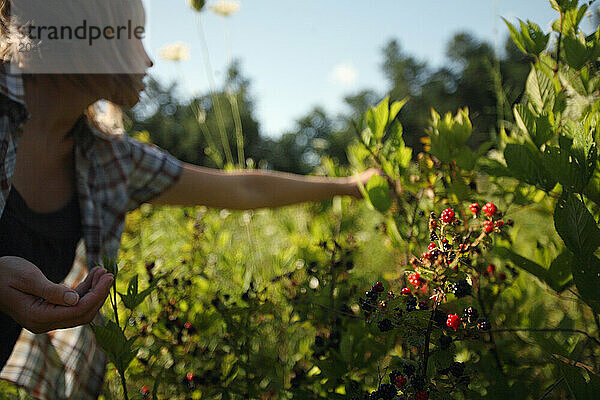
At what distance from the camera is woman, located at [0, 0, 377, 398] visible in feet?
2.22

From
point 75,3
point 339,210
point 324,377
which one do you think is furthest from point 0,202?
point 339,210

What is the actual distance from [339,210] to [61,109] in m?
0.59

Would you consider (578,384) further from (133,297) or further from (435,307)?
(133,297)

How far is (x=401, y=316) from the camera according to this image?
430 mm

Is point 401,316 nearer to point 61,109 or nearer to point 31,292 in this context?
point 31,292

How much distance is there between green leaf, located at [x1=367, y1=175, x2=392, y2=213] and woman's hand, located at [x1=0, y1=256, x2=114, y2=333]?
0.34 metres

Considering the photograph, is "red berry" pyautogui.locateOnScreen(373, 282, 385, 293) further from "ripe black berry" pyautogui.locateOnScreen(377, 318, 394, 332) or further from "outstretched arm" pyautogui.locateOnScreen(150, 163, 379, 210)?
"outstretched arm" pyautogui.locateOnScreen(150, 163, 379, 210)

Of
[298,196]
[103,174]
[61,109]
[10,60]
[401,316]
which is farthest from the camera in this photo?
[298,196]

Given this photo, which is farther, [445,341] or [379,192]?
[379,192]

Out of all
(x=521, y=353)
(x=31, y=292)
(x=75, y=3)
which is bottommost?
(x=521, y=353)

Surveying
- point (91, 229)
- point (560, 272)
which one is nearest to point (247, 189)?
point (91, 229)

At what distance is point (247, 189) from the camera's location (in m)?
1.01

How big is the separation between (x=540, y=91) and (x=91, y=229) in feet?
2.44

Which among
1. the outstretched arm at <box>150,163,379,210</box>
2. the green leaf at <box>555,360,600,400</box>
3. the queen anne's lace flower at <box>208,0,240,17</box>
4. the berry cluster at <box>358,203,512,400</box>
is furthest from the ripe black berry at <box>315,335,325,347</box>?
the queen anne's lace flower at <box>208,0,240,17</box>
